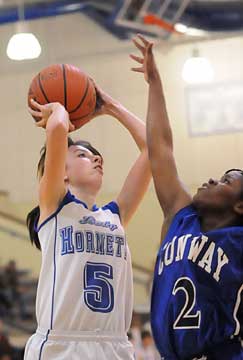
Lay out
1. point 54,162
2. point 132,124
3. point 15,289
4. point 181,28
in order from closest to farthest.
Result: point 54,162 < point 132,124 < point 181,28 < point 15,289

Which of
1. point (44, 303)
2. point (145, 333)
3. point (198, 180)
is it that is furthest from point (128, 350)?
point (198, 180)

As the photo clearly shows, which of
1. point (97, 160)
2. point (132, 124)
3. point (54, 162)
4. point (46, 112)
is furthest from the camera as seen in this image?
point (132, 124)

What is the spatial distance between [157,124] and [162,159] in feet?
0.55

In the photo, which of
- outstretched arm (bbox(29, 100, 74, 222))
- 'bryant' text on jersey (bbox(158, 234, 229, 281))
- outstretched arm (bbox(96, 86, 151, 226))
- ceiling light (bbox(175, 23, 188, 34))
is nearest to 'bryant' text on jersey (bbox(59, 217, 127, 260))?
outstretched arm (bbox(29, 100, 74, 222))

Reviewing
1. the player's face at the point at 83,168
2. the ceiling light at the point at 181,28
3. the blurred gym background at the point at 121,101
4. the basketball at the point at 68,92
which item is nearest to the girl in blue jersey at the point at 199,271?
the player's face at the point at 83,168

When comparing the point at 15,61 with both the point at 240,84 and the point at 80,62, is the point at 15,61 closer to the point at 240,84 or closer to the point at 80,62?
the point at 80,62

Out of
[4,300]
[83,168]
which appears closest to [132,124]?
[83,168]

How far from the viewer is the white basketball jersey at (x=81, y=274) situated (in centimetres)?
339

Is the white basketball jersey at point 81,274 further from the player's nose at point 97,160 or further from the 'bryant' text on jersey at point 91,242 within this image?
the player's nose at point 97,160

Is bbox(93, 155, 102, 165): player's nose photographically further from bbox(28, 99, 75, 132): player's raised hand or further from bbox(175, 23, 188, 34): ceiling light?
bbox(175, 23, 188, 34): ceiling light

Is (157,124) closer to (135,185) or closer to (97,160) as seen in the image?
(97,160)

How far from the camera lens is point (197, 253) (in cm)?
295

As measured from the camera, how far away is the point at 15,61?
11766 millimetres

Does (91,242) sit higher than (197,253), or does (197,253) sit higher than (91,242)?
(197,253)
